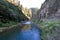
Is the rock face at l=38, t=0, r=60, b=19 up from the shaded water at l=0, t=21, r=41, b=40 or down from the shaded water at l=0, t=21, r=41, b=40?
up

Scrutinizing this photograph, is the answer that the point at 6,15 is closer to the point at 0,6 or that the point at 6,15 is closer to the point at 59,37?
the point at 0,6

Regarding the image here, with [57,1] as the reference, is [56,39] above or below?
below

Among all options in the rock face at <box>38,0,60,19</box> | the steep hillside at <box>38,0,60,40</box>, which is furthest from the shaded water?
the rock face at <box>38,0,60,19</box>

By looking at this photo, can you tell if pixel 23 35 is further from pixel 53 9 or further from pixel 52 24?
pixel 53 9

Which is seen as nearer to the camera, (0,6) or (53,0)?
(0,6)

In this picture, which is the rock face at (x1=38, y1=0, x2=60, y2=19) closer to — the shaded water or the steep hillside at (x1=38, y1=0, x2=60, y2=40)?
the steep hillside at (x1=38, y1=0, x2=60, y2=40)

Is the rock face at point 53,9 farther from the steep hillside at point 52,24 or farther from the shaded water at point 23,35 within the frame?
the shaded water at point 23,35

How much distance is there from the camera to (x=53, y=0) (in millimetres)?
70812

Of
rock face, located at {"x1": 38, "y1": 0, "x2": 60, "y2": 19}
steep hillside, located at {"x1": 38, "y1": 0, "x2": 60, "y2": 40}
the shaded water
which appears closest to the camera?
steep hillside, located at {"x1": 38, "y1": 0, "x2": 60, "y2": 40}

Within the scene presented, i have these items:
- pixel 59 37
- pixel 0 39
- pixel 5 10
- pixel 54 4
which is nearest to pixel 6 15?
pixel 5 10

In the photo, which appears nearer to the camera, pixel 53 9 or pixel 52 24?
pixel 52 24

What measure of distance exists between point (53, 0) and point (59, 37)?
51.5 metres

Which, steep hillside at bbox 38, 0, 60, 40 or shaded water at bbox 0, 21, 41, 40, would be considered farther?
shaded water at bbox 0, 21, 41, 40

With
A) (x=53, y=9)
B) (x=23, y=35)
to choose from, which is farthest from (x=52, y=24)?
(x=53, y=9)
